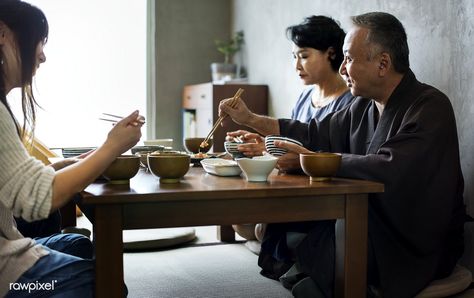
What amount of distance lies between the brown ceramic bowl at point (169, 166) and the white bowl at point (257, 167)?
0.55 feet

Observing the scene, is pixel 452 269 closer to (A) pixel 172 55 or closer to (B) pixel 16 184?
(B) pixel 16 184

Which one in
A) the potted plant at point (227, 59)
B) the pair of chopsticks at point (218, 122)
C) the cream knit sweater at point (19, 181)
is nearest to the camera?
the cream knit sweater at point (19, 181)

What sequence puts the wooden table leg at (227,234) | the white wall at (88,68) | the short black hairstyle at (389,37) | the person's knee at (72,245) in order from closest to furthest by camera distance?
the person's knee at (72,245) → the short black hairstyle at (389,37) → the wooden table leg at (227,234) → the white wall at (88,68)

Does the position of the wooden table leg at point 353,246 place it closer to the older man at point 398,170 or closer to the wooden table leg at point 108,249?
the older man at point 398,170

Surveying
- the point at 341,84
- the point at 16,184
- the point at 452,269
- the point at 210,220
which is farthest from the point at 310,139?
the point at 16,184

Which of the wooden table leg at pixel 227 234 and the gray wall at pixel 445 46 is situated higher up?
the gray wall at pixel 445 46

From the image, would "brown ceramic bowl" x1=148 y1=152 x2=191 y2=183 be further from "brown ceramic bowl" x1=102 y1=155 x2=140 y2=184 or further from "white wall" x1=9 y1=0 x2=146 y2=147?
"white wall" x1=9 y1=0 x2=146 y2=147

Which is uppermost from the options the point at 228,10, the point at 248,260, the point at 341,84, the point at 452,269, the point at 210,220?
the point at 228,10

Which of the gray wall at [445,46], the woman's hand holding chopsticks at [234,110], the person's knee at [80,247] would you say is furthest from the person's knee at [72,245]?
the gray wall at [445,46]

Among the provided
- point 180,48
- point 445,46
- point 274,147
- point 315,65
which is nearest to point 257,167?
point 274,147

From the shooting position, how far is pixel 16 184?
51.3 inches

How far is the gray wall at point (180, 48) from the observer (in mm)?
5305

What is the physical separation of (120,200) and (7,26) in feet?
1.78

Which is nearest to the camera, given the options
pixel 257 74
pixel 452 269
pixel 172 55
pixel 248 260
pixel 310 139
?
pixel 452 269
